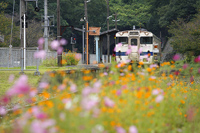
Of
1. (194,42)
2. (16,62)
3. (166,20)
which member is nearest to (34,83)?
(16,62)

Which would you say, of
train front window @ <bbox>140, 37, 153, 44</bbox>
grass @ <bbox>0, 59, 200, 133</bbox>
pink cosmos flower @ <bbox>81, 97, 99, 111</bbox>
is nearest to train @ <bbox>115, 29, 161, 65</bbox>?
train front window @ <bbox>140, 37, 153, 44</bbox>

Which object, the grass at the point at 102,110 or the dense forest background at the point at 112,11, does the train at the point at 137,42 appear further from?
the dense forest background at the point at 112,11

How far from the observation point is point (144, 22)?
7538 centimetres

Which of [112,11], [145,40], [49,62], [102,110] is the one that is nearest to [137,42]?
[145,40]

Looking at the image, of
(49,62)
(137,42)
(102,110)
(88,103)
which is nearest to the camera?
(88,103)

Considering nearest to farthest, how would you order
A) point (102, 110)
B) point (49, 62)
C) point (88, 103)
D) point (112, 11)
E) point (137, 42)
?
1. point (88, 103)
2. point (102, 110)
3. point (137, 42)
4. point (49, 62)
5. point (112, 11)

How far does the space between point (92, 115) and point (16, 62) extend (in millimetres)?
21302

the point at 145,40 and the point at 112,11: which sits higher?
the point at 112,11

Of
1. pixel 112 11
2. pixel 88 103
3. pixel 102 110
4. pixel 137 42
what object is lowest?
pixel 102 110

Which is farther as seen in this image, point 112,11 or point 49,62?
point 112,11

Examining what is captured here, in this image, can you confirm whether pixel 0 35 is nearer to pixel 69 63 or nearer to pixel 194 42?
pixel 69 63

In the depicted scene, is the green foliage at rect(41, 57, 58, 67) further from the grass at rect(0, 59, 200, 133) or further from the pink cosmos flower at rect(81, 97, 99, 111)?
the pink cosmos flower at rect(81, 97, 99, 111)

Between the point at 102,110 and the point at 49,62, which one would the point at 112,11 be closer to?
the point at 49,62

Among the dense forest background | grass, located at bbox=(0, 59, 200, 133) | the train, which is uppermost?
the dense forest background
